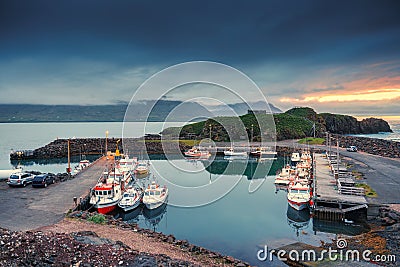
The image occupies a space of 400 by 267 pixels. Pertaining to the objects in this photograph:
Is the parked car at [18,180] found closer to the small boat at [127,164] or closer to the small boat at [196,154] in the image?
the small boat at [127,164]

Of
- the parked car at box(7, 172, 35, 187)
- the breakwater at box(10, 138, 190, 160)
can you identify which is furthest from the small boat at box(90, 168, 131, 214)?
the breakwater at box(10, 138, 190, 160)

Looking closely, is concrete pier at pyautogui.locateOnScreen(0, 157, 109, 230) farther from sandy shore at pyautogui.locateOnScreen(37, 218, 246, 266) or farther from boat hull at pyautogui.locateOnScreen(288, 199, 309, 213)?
boat hull at pyautogui.locateOnScreen(288, 199, 309, 213)

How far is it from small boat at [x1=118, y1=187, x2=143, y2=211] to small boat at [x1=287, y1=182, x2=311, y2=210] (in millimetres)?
11177

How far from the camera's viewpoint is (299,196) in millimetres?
24125

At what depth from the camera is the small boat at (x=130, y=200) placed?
22781 mm

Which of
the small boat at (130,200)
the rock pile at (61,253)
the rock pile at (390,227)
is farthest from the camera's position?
the small boat at (130,200)

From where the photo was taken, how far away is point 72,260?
9586mm

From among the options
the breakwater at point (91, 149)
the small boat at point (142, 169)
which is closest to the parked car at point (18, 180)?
the small boat at point (142, 169)

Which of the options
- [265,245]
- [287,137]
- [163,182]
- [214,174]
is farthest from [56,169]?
[287,137]

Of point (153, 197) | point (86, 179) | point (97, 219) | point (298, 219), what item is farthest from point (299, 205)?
point (86, 179)

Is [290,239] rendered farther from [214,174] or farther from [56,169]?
[56,169]

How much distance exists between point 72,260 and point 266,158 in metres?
48.0

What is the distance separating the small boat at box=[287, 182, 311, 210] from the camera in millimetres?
23594

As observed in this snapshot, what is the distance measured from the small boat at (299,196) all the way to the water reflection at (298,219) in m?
0.36
